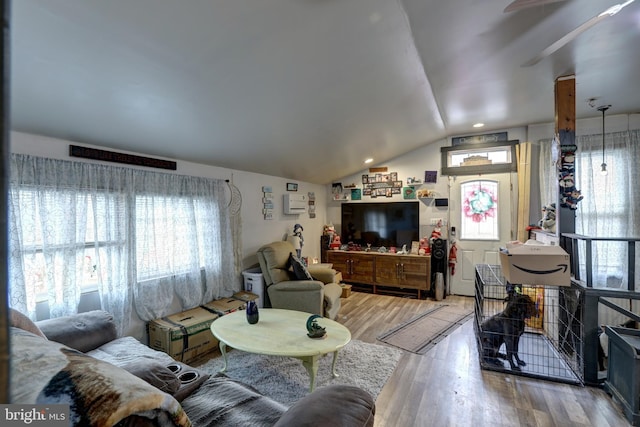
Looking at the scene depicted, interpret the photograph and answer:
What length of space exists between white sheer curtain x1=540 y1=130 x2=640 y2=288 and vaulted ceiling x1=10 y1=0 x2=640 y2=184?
47cm

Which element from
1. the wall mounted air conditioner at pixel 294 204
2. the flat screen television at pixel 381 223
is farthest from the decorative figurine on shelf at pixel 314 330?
the flat screen television at pixel 381 223

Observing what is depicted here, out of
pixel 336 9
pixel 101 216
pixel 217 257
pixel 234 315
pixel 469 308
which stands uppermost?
pixel 336 9

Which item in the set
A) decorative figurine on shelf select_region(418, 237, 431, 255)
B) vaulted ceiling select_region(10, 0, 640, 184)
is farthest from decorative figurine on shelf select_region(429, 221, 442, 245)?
vaulted ceiling select_region(10, 0, 640, 184)

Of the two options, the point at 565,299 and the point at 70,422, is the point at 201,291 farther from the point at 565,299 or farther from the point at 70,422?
the point at 565,299

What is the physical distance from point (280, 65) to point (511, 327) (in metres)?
2.83

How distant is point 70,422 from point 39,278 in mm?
2052

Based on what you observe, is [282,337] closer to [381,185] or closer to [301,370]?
Result: [301,370]

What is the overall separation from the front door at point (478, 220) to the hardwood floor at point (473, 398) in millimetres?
1911

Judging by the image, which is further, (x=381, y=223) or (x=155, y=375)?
(x=381, y=223)

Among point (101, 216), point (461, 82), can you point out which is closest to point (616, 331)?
point (461, 82)

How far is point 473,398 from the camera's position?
208cm

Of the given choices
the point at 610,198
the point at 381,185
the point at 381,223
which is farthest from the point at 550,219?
the point at 381,185

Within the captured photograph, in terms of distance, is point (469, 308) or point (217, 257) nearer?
point (217, 257)

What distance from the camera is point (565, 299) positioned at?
2.54 metres
